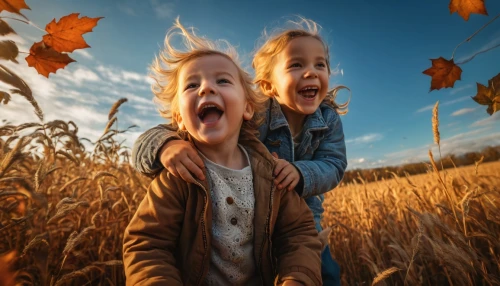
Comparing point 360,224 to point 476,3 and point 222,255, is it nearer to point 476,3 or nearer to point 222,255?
point 222,255

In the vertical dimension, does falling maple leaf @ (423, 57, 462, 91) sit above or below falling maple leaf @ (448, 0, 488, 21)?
below

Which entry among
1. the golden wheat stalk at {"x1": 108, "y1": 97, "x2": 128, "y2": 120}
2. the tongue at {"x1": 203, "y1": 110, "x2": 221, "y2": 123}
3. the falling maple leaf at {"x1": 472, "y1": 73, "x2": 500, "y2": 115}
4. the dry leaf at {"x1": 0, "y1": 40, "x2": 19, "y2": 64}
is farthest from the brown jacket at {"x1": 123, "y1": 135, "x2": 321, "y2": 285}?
the golden wheat stalk at {"x1": 108, "y1": 97, "x2": 128, "y2": 120}

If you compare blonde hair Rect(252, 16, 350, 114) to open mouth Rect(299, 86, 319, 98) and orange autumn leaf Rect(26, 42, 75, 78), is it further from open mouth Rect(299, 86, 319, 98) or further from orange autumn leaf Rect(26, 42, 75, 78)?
orange autumn leaf Rect(26, 42, 75, 78)

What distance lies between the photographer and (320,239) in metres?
1.87

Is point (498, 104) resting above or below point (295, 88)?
below

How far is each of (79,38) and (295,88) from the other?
1.47m

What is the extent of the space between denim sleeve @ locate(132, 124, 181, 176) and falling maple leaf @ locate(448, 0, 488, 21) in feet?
4.98

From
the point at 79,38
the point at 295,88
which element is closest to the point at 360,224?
the point at 295,88

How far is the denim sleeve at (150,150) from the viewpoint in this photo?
1682 millimetres

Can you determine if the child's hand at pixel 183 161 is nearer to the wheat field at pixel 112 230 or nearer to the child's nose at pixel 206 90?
the child's nose at pixel 206 90

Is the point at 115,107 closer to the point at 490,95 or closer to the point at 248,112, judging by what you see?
the point at 248,112

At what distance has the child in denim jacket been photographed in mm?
2113

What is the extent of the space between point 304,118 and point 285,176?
35.3 inches

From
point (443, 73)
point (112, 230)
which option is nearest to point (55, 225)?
point (112, 230)
